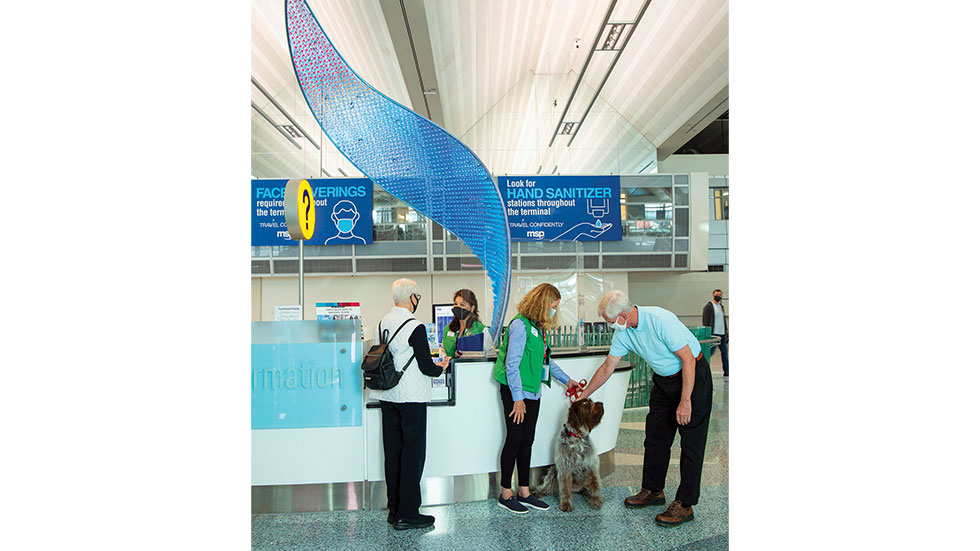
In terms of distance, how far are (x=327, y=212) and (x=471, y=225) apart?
15.8ft

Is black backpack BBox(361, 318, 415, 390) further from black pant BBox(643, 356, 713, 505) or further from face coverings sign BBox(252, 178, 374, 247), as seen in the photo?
face coverings sign BBox(252, 178, 374, 247)

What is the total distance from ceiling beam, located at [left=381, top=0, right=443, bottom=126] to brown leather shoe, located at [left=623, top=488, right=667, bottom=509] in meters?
5.67

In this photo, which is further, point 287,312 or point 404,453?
point 287,312

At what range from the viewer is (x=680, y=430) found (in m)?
3.48

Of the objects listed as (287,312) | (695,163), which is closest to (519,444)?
(287,312)

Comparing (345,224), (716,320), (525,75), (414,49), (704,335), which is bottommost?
(704,335)

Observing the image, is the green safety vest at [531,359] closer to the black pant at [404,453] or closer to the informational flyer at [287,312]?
the black pant at [404,453]

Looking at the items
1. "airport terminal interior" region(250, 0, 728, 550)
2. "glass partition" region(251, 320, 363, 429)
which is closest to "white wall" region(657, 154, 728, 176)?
"airport terminal interior" region(250, 0, 728, 550)

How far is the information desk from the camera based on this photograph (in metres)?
3.82

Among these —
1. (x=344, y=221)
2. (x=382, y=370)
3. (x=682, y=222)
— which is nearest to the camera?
(x=382, y=370)

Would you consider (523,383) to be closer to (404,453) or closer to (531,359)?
(531,359)
